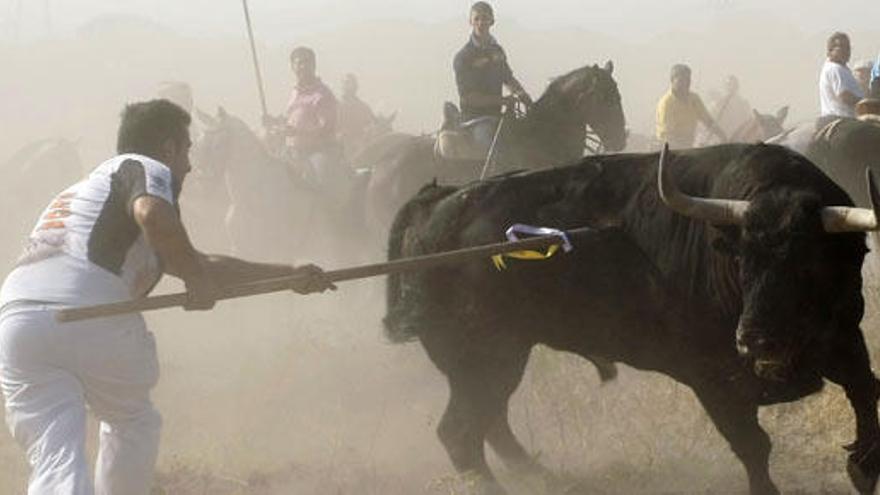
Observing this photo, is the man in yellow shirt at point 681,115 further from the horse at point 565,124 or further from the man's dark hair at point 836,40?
the horse at point 565,124

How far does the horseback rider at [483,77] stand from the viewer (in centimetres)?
1207

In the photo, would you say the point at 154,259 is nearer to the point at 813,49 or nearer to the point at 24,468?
the point at 24,468

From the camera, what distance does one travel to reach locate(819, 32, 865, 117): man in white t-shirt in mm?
13250

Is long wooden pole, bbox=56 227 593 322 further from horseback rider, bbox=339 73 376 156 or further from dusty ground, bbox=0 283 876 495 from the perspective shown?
horseback rider, bbox=339 73 376 156

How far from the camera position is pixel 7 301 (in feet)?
17.0

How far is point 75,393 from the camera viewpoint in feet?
16.8

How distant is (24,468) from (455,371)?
11.3 ft

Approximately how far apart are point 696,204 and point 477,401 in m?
1.92

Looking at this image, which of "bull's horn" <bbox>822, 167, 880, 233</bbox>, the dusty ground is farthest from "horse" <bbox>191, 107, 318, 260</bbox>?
"bull's horn" <bbox>822, 167, 880, 233</bbox>

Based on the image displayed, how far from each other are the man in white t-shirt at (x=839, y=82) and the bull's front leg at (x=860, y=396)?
7.83m

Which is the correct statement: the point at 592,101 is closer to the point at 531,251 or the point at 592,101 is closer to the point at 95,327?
the point at 531,251

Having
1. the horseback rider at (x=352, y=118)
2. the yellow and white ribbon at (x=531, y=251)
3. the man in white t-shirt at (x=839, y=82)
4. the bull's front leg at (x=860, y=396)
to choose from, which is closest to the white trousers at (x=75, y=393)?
the yellow and white ribbon at (x=531, y=251)

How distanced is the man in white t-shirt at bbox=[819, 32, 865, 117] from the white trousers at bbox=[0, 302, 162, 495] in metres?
9.74

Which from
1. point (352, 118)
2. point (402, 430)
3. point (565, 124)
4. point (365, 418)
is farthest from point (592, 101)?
point (352, 118)
